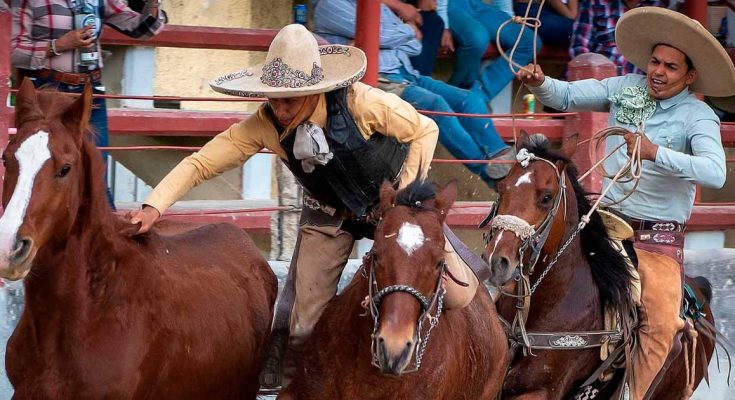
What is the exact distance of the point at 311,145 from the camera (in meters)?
4.80

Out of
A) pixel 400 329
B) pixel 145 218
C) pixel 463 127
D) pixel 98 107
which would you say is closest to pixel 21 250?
pixel 145 218

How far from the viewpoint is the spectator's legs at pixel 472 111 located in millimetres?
8289

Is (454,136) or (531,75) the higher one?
(531,75)

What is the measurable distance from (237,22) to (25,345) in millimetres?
5615

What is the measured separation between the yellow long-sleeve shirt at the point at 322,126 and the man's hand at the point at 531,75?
1088 millimetres

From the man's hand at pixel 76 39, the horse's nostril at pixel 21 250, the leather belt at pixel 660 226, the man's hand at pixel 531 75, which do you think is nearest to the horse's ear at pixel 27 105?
the horse's nostril at pixel 21 250

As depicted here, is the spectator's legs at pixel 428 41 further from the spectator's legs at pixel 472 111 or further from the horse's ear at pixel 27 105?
the horse's ear at pixel 27 105

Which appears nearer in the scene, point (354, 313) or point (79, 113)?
point (79, 113)

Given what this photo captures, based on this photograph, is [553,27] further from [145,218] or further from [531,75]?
[145,218]

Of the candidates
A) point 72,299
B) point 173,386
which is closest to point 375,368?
point 173,386

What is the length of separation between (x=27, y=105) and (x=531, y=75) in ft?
8.42

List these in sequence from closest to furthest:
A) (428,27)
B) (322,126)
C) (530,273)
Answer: (322,126) < (530,273) < (428,27)

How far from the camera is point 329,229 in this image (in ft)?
16.9

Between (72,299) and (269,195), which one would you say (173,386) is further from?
(269,195)
